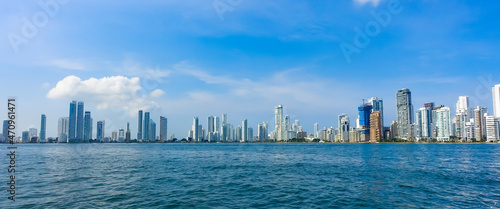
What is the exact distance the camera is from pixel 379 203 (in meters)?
23.5

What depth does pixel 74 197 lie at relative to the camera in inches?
990

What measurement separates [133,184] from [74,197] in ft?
23.9

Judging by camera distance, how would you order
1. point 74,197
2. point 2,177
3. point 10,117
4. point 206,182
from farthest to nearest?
point 2,177, point 206,182, point 74,197, point 10,117

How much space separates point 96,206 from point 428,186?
3356 centimetres

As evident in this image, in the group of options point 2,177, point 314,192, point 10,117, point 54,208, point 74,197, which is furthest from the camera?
point 2,177

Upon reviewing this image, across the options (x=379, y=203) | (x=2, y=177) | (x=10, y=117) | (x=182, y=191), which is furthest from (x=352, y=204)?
(x=2, y=177)

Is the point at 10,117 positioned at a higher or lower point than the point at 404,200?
higher

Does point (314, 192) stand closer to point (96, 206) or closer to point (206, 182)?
point (206, 182)

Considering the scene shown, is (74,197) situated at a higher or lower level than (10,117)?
lower

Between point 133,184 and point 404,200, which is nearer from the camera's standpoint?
point 404,200

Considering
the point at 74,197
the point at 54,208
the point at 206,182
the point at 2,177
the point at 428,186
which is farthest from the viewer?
the point at 2,177

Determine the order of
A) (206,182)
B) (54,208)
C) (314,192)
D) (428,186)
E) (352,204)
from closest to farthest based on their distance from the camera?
(54,208) → (352,204) → (314,192) → (428,186) → (206,182)

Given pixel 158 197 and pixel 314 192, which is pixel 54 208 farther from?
pixel 314 192

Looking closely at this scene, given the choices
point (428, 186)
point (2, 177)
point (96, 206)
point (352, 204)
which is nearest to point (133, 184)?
point (96, 206)
